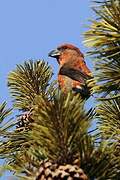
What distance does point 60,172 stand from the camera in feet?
4.51

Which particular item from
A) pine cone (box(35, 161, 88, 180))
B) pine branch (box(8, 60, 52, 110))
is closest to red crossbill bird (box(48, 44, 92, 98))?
pine branch (box(8, 60, 52, 110))

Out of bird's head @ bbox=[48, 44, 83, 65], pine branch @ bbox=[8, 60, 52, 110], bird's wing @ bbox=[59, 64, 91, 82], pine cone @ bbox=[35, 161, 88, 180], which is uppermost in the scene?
bird's head @ bbox=[48, 44, 83, 65]

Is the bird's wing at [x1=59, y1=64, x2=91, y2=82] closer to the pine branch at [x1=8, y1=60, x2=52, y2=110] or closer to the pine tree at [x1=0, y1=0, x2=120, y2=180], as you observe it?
the pine branch at [x1=8, y1=60, x2=52, y2=110]

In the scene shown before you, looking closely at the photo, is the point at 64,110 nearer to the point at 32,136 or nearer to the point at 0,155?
the point at 32,136

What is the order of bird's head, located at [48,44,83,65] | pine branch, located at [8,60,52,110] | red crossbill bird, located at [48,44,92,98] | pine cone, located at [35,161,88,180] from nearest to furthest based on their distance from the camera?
pine cone, located at [35,161,88,180]
pine branch, located at [8,60,52,110]
red crossbill bird, located at [48,44,92,98]
bird's head, located at [48,44,83,65]

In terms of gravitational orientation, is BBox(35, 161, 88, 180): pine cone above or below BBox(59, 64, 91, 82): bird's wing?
below

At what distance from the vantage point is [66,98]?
1.52 meters

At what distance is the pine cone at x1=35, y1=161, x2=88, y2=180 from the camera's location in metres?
1.37

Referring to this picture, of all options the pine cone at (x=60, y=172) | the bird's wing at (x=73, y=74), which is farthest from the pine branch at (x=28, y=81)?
the bird's wing at (x=73, y=74)

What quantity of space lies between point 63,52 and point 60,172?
4.89m

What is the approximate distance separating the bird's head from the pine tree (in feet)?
13.0

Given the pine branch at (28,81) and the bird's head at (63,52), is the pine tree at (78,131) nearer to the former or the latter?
the pine branch at (28,81)

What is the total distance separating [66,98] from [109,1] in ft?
2.08

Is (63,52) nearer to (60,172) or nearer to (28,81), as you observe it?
(28,81)
